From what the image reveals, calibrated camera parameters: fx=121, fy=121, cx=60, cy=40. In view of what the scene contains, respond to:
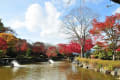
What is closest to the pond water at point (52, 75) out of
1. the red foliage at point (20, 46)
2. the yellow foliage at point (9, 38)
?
the yellow foliage at point (9, 38)

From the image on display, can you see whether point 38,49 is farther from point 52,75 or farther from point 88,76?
point 88,76

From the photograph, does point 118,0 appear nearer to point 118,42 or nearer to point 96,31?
point 96,31

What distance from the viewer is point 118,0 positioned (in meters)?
3.67

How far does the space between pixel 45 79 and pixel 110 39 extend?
819 cm

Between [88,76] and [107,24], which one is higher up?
[107,24]

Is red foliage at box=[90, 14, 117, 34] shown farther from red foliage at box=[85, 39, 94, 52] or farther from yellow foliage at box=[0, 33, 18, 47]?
yellow foliage at box=[0, 33, 18, 47]

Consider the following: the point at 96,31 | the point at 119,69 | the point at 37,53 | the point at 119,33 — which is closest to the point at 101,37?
the point at 96,31

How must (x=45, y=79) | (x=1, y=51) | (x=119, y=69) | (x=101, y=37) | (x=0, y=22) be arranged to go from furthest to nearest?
(x=0, y=22), (x=1, y=51), (x=101, y=37), (x=119, y=69), (x=45, y=79)

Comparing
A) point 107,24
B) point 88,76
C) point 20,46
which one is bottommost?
point 88,76

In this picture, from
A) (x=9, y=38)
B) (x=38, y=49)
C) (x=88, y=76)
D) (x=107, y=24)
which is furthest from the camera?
(x=38, y=49)

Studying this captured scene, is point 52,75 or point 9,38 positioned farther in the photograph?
point 9,38

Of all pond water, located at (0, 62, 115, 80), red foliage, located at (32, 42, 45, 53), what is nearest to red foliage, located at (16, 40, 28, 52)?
red foliage, located at (32, 42, 45, 53)

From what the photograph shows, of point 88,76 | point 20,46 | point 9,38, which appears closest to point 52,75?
point 88,76

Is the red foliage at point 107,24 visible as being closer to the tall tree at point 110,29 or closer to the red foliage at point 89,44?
the tall tree at point 110,29
